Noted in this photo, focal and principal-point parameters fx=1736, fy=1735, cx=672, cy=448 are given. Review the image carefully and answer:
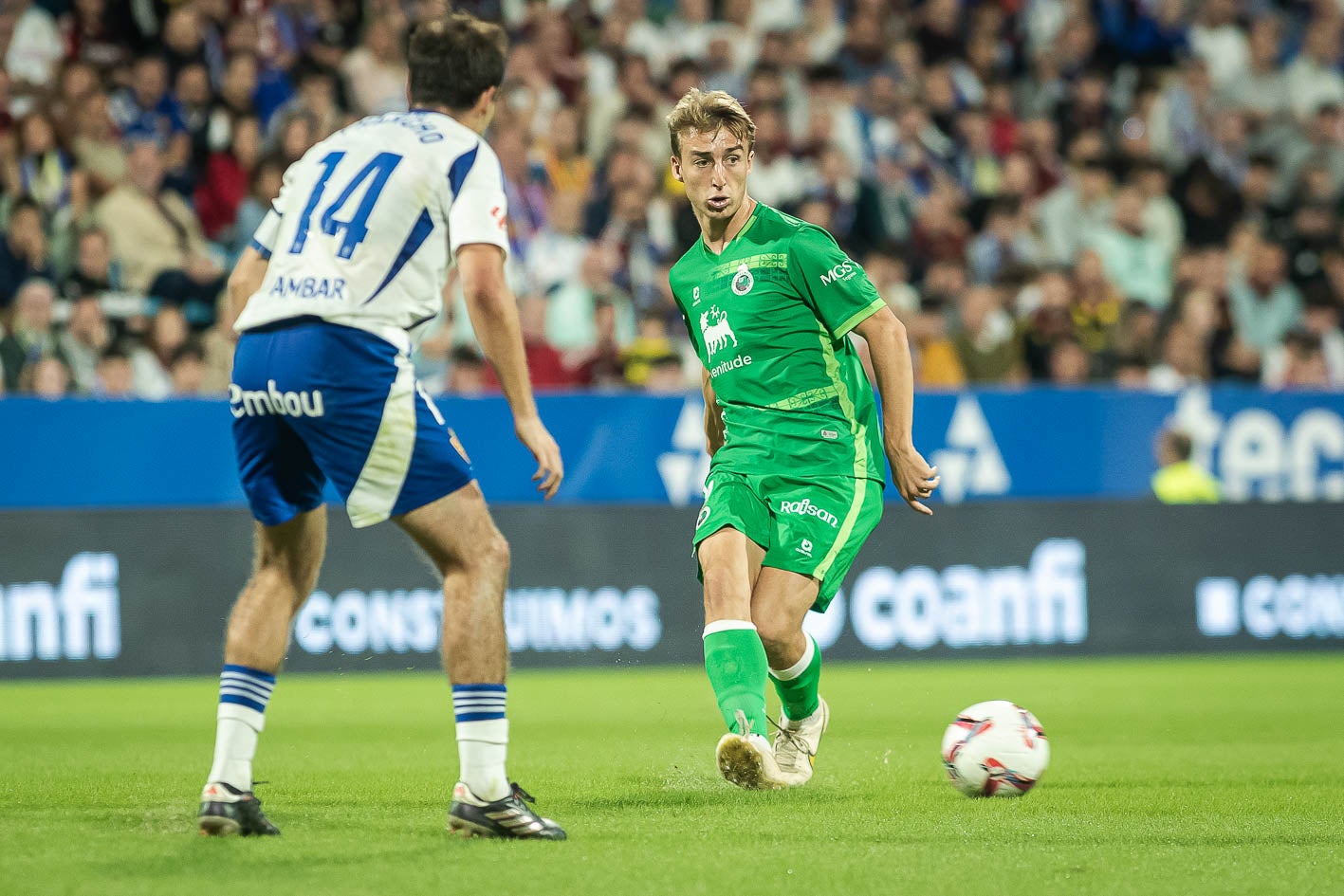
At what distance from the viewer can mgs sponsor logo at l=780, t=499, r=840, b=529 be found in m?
6.35

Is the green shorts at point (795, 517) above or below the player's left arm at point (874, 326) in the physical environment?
below

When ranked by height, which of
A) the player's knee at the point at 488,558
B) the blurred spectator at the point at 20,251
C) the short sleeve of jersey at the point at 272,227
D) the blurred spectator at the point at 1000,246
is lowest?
the player's knee at the point at 488,558

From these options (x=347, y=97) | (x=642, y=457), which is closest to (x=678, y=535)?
(x=642, y=457)

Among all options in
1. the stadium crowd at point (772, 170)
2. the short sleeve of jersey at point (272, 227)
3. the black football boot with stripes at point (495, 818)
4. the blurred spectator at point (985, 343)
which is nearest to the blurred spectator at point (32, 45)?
the stadium crowd at point (772, 170)

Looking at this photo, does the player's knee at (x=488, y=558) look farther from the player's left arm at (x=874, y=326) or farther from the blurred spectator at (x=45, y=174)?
the blurred spectator at (x=45, y=174)

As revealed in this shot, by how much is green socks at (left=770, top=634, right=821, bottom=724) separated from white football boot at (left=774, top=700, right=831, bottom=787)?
4 cm

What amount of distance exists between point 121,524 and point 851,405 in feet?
21.5

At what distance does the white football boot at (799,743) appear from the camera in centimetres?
649

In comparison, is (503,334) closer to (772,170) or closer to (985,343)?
(985,343)

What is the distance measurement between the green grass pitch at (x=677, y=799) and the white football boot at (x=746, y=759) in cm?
9

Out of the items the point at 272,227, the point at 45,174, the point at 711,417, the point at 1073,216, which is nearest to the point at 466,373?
the point at 45,174

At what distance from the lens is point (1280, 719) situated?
9023 millimetres

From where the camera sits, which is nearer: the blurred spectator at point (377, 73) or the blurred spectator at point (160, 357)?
the blurred spectator at point (160, 357)

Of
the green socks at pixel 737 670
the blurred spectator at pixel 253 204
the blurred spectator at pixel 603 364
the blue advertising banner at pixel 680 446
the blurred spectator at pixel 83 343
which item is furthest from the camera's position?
the blurred spectator at pixel 253 204
